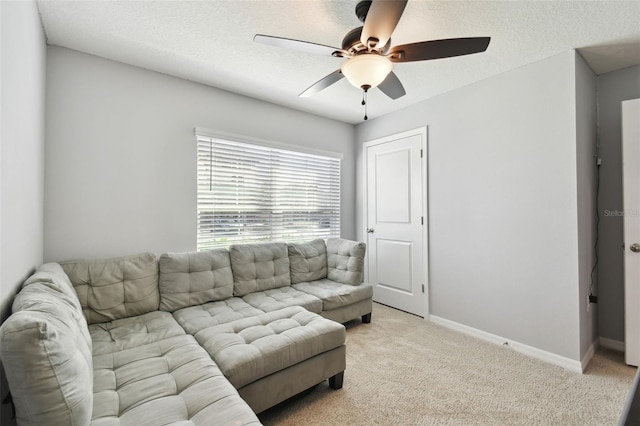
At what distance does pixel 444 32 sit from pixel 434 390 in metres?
2.50

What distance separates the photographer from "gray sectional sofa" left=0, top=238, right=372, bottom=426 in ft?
2.87

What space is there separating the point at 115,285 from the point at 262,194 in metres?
1.66

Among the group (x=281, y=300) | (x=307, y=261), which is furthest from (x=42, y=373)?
(x=307, y=261)

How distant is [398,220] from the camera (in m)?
3.58

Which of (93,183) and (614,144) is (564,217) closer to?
(614,144)

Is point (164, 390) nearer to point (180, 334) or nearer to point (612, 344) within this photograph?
point (180, 334)

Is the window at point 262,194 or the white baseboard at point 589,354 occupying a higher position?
the window at point 262,194

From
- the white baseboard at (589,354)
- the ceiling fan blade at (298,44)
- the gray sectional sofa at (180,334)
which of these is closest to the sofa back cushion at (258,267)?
the gray sectional sofa at (180,334)

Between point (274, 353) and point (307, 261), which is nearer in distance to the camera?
point (274, 353)

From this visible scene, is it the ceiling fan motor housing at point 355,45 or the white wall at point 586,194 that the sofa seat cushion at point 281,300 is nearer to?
the ceiling fan motor housing at point 355,45

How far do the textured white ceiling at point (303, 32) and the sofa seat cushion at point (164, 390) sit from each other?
2.09 meters

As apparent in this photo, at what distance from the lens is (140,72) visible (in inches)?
101

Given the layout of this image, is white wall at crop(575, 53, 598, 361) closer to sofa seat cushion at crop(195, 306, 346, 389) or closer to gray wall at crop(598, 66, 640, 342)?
gray wall at crop(598, 66, 640, 342)

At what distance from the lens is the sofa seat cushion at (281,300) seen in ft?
7.81
